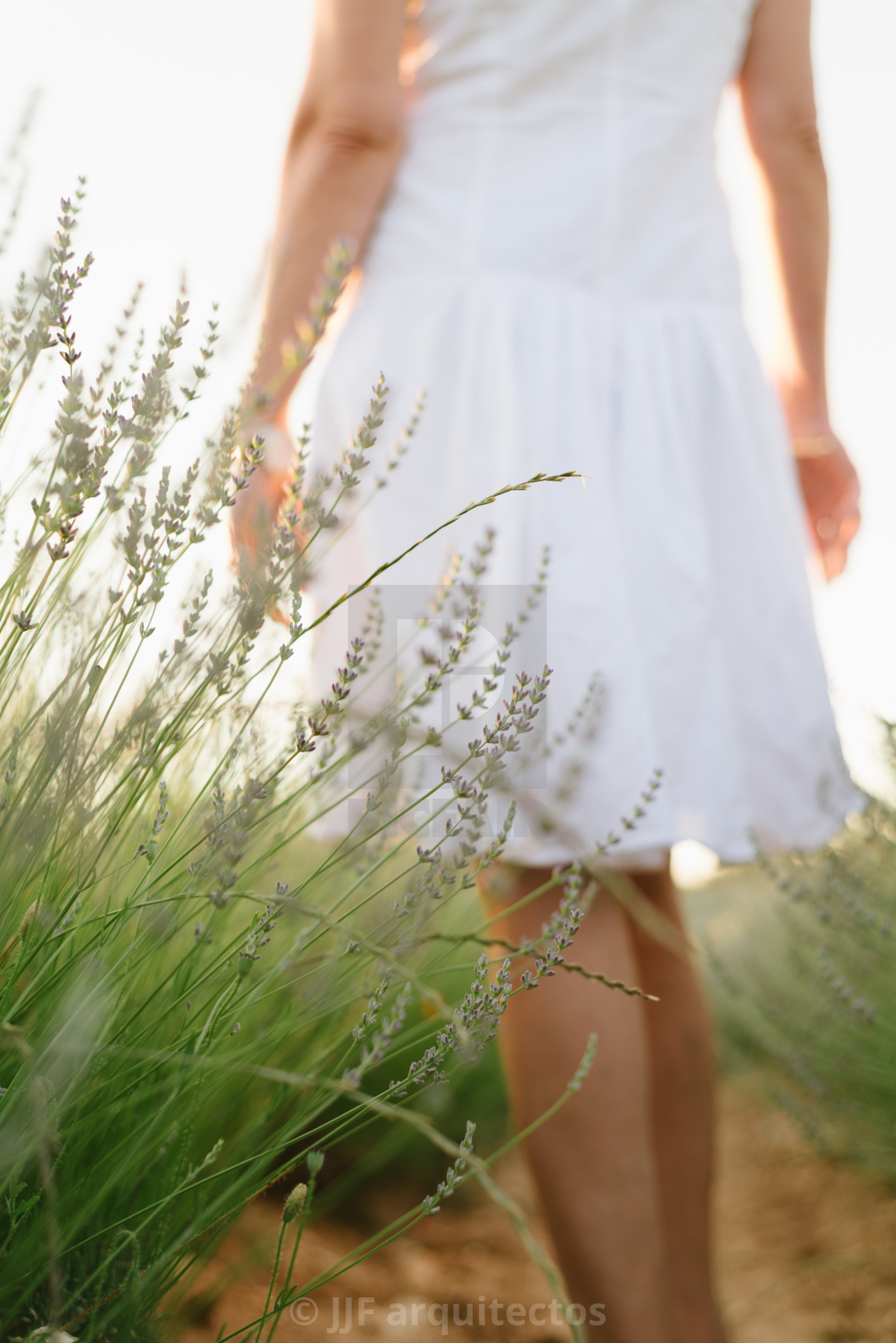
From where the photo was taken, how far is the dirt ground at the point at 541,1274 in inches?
55.9

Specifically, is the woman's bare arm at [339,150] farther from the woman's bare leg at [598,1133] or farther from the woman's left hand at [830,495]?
the woman's left hand at [830,495]

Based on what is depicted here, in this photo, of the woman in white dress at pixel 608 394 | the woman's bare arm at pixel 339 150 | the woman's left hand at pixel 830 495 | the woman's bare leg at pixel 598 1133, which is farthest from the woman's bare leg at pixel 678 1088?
the woman's bare arm at pixel 339 150

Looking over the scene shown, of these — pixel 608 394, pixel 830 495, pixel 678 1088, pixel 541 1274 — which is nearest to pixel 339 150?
pixel 608 394

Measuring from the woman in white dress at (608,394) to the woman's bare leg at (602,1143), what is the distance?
0.6 inches

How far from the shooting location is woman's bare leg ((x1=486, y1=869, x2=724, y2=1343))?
3.48 feet

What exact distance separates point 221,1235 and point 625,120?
1.42 metres

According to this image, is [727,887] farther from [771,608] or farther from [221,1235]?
[221,1235]

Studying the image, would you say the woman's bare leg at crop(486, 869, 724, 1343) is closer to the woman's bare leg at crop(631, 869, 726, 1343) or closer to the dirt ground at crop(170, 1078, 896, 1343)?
the woman's bare leg at crop(631, 869, 726, 1343)

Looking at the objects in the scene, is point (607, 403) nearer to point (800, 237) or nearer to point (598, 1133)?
point (800, 237)

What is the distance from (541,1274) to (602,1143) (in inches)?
35.6

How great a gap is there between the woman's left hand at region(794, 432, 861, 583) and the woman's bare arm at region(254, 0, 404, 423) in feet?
2.74

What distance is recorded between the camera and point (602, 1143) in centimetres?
110

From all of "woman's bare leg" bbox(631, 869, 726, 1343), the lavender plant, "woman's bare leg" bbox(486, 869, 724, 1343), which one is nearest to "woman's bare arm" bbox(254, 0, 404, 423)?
the lavender plant

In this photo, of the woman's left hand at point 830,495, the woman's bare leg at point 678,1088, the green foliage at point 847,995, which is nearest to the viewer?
the green foliage at point 847,995
